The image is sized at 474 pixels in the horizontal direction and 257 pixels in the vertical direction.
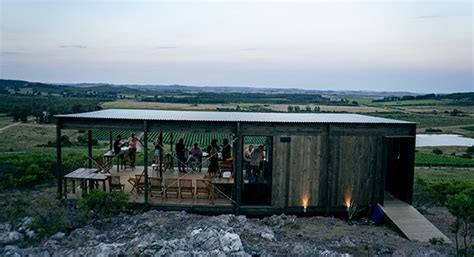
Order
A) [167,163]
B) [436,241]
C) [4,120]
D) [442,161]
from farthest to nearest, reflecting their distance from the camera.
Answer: [4,120], [442,161], [167,163], [436,241]

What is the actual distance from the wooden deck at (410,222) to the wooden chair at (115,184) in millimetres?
8217

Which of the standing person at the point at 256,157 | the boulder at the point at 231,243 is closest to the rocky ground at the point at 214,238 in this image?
the boulder at the point at 231,243

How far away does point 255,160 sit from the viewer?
13352 mm

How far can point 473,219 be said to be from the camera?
9398mm

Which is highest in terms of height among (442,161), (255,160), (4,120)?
(255,160)

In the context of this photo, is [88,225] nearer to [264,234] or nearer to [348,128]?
[264,234]

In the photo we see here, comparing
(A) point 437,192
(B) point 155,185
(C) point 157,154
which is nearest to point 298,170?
(B) point 155,185

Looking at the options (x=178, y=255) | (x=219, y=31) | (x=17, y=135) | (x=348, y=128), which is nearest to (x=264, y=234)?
(x=178, y=255)

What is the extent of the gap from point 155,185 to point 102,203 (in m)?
1.91

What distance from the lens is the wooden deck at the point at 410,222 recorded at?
1073 centimetres

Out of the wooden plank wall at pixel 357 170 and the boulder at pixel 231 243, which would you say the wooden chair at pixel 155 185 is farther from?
the wooden plank wall at pixel 357 170

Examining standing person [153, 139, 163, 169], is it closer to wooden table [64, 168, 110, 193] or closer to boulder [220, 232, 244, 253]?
wooden table [64, 168, 110, 193]

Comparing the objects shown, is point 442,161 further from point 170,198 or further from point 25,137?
point 25,137

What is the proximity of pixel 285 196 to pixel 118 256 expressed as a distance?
526 centimetres
